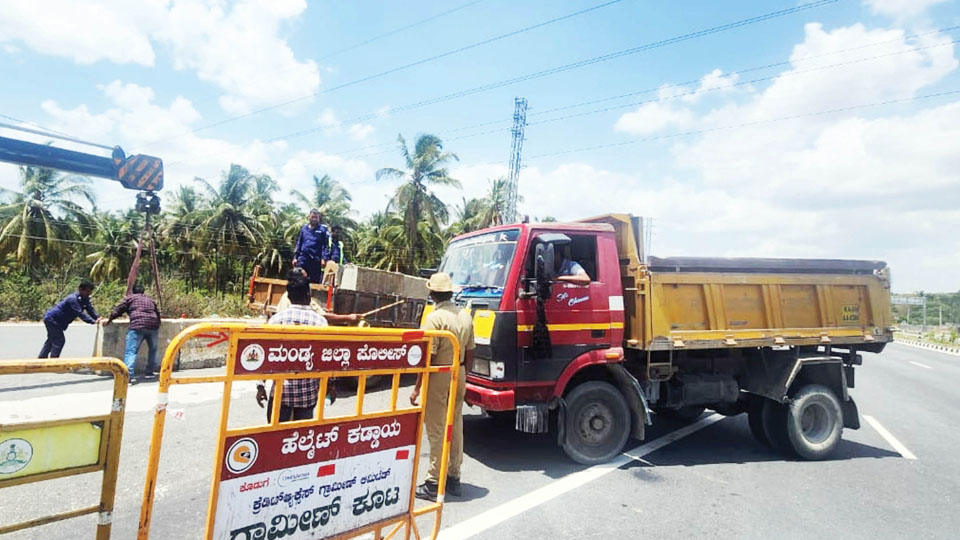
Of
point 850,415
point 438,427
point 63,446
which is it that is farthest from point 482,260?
point 850,415

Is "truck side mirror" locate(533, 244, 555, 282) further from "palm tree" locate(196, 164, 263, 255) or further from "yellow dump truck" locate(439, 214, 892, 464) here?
"palm tree" locate(196, 164, 263, 255)

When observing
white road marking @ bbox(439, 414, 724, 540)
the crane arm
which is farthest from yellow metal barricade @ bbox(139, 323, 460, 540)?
the crane arm

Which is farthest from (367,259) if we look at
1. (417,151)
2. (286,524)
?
(286,524)

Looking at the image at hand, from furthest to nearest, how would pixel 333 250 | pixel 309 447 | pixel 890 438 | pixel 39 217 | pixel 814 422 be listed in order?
pixel 39 217
pixel 333 250
pixel 890 438
pixel 814 422
pixel 309 447

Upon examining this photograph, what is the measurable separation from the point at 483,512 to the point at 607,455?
181cm

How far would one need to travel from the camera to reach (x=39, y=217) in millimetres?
28359

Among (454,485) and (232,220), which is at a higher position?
(232,220)

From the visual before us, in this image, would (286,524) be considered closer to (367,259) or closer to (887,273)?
(887,273)

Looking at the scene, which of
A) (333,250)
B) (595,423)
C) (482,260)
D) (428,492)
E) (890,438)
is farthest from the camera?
(333,250)

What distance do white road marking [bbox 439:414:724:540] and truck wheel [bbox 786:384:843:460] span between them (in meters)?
1.31

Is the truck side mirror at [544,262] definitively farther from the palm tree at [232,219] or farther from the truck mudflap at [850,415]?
the palm tree at [232,219]

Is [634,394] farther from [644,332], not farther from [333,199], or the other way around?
[333,199]

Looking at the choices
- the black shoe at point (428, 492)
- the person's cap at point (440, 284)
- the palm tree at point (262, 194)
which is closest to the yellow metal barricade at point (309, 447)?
the black shoe at point (428, 492)

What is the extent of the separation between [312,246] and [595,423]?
564 centimetres
